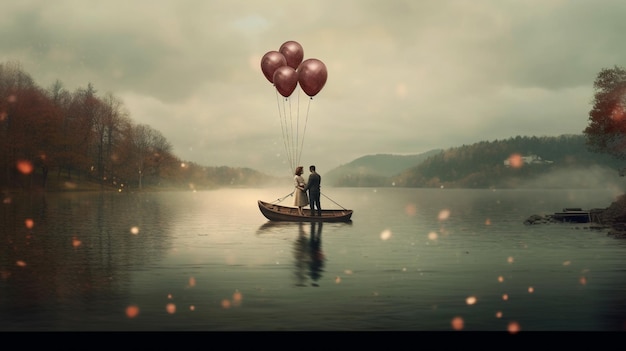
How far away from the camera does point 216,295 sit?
1553 centimetres

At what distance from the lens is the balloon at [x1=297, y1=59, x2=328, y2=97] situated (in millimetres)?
33125

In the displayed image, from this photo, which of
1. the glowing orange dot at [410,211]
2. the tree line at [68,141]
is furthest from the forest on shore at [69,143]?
the glowing orange dot at [410,211]

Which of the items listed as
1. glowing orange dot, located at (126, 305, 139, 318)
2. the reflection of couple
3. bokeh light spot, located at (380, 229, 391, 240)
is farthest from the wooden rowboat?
glowing orange dot, located at (126, 305, 139, 318)

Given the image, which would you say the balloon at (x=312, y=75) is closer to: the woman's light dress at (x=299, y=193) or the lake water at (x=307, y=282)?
the woman's light dress at (x=299, y=193)

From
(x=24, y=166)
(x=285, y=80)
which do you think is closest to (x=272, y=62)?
(x=285, y=80)

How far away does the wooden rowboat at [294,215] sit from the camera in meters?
42.0

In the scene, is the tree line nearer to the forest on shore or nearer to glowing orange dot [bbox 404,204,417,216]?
the forest on shore

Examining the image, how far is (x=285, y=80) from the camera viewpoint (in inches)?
1323

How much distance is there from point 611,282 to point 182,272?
481 inches

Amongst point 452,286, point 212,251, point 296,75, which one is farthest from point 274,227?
point 452,286

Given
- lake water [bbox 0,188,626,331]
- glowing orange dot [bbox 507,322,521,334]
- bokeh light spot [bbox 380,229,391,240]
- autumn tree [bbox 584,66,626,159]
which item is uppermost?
autumn tree [bbox 584,66,626,159]

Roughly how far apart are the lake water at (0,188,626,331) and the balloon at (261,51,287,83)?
8894 millimetres
